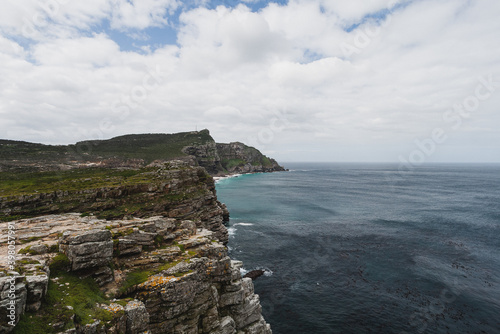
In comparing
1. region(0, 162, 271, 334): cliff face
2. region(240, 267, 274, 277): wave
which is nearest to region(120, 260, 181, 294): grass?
region(0, 162, 271, 334): cliff face

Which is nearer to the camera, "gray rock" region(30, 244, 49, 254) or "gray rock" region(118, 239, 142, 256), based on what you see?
"gray rock" region(30, 244, 49, 254)

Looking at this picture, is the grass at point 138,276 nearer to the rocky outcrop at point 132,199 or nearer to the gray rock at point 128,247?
the gray rock at point 128,247

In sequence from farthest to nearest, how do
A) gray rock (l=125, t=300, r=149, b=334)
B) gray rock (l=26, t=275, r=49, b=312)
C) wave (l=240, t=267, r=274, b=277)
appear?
wave (l=240, t=267, r=274, b=277) → gray rock (l=125, t=300, r=149, b=334) → gray rock (l=26, t=275, r=49, b=312)

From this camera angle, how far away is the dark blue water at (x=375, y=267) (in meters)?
31.9

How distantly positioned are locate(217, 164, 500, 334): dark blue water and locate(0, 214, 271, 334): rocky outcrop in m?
14.0

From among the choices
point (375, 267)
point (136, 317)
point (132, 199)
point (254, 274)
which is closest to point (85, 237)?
point (136, 317)

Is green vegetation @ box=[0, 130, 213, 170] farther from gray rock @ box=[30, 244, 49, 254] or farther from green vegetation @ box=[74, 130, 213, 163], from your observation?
gray rock @ box=[30, 244, 49, 254]

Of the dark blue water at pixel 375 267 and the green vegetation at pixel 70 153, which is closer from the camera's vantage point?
the dark blue water at pixel 375 267

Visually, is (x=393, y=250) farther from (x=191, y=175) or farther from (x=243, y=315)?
(x=191, y=175)

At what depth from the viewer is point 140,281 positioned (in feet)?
57.6

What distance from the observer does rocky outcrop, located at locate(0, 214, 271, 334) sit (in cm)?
1316

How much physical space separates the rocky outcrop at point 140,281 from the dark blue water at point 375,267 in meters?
14.0

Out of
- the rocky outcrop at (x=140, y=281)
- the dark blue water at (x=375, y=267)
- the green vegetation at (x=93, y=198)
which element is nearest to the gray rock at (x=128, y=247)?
the rocky outcrop at (x=140, y=281)

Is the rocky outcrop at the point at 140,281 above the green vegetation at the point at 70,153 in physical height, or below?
below
